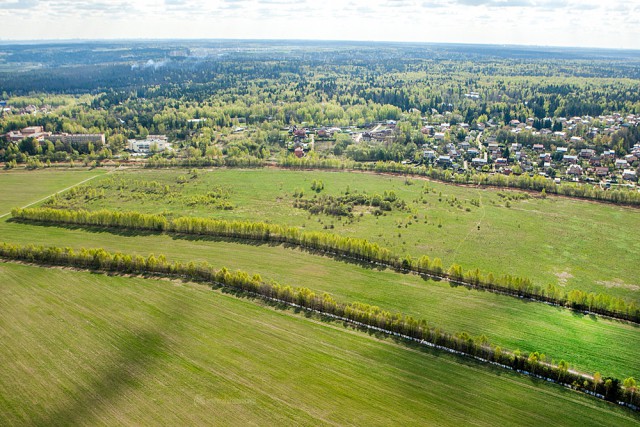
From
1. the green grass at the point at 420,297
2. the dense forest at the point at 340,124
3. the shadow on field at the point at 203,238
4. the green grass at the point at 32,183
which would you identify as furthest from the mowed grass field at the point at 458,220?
the dense forest at the point at 340,124

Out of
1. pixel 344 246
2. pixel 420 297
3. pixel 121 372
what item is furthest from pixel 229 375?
pixel 344 246

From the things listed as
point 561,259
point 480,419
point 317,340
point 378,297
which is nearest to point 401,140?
point 561,259

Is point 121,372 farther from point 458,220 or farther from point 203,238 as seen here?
point 458,220

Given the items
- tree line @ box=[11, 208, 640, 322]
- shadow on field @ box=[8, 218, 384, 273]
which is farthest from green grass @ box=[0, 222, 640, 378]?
tree line @ box=[11, 208, 640, 322]

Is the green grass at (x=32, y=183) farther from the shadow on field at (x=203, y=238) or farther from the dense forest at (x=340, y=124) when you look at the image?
the shadow on field at (x=203, y=238)

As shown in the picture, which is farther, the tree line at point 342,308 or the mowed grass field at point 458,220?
the mowed grass field at point 458,220

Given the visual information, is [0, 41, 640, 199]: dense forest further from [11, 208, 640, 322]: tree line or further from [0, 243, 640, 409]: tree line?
[0, 243, 640, 409]: tree line

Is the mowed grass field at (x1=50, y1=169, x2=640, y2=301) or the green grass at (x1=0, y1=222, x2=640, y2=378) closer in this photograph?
the green grass at (x1=0, y1=222, x2=640, y2=378)
